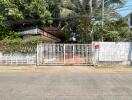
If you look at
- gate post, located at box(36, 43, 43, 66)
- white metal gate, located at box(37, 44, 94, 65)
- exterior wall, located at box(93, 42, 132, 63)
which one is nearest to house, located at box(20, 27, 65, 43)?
gate post, located at box(36, 43, 43, 66)

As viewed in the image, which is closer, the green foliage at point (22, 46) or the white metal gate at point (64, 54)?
the white metal gate at point (64, 54)

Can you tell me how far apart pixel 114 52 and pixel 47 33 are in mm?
10141

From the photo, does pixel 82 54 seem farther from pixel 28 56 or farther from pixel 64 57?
pixel 28 56

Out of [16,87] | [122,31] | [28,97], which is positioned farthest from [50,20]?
[28,97]

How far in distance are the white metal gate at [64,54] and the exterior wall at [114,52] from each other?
2.35 feet

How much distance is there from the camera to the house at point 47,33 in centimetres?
3469

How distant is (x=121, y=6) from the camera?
4106 centimetres

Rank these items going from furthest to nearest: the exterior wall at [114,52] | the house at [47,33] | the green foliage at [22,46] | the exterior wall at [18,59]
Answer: the house at [47,33] → the green foliage at [22,46] → the exterior wall at [18,59] → the exterior wall at [114,52]

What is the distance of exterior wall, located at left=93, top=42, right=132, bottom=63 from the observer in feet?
97.9

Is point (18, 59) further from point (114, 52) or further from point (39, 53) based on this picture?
point (114, 52)

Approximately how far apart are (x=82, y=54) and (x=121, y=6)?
12.9m

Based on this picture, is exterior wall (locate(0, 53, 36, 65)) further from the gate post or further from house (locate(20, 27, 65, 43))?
house (locate(20, 27, 65, 43))

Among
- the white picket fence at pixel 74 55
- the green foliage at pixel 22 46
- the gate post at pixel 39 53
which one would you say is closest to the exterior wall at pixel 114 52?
the white picket fence at pixel 74 55

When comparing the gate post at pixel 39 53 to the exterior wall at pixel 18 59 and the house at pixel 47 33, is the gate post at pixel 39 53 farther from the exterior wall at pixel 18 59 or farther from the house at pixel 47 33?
the house at pixel 47 33
